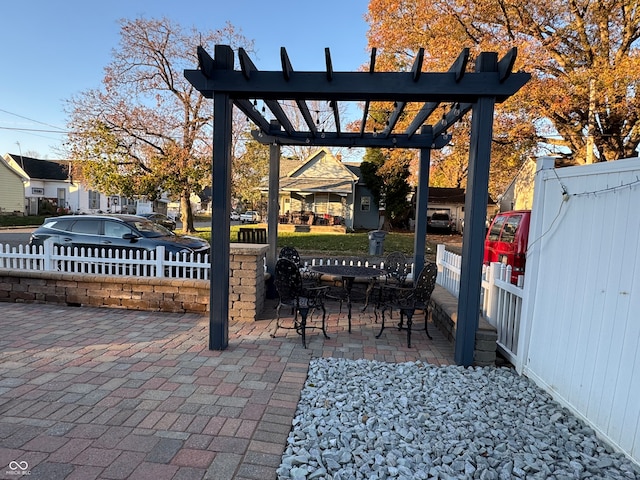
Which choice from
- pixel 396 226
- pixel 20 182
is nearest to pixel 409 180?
pixel 396 226

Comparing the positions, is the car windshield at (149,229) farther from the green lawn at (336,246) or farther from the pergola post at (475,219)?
the pergola post at (475,219)

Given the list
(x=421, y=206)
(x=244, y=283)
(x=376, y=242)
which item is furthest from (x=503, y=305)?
(x=376, y=242)

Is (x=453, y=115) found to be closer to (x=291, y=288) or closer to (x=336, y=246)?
(x=291, y=288)

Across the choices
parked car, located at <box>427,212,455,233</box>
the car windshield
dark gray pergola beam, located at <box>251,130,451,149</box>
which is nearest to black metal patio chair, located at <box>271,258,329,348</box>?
dark gray pergola beam, located at <box>251,130,451,149</box>

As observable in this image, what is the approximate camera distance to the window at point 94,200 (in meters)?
35.2

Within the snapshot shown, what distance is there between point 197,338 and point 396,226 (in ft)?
76.0

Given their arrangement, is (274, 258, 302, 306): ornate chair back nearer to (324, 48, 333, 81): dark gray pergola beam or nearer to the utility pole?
(324, 48, 333, 81): dark gray pergola beam

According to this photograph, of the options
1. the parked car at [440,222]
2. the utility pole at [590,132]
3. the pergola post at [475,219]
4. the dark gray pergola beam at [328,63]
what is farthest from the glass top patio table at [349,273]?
the parked car at [440,222]

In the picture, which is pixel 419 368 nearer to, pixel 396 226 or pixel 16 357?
pixel 16 357

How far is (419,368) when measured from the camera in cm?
397

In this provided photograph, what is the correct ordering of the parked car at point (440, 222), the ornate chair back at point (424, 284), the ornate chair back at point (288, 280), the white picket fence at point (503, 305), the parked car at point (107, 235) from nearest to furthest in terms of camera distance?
the white picket fence at point (503, 305), the ornate chair back at point (288, 280), the ornate chair back at point (424, 284), the parked car at point (107, 235), the parked car at point (440, 222)

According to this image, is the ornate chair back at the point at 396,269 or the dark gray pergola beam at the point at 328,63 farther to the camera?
the ornate chair back at the point at 396,269

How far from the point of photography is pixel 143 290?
5945 mm

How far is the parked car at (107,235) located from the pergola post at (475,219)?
5619 millimetres
